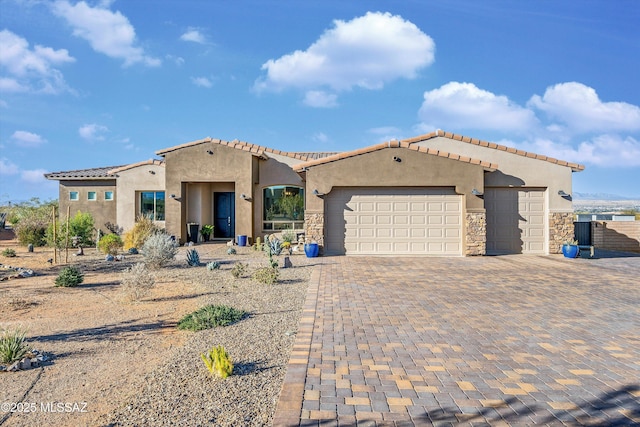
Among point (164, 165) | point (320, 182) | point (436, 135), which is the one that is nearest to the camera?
point (320, 182)

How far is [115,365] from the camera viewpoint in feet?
16.7

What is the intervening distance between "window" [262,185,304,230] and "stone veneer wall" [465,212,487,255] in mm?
7986

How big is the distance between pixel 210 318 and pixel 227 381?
7.83 ft

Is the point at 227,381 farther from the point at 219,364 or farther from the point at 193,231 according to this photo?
the point at 193,231

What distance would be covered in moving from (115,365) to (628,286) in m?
10.8

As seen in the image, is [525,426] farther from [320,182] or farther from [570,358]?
[320,182]

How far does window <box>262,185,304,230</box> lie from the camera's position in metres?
19.8

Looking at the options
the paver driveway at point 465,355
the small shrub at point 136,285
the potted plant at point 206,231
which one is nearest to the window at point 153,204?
the potted plant at point 206,231

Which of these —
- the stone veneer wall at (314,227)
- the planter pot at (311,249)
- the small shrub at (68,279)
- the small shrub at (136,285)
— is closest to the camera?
the small shrub at (136,285)

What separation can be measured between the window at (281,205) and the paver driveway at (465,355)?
10218 millimetres

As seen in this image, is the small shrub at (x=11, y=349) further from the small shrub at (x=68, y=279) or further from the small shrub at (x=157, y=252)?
the small shrub at (x=157, y=252)

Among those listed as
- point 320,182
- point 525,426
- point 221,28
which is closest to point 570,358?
point 525,426

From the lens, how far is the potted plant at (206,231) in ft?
66.7

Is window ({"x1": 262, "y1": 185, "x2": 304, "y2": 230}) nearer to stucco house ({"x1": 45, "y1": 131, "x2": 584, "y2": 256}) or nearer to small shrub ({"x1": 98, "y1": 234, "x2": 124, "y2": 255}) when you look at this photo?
stucco house ({"x1": 45, "y1": 131, "x2": 584, "y2": 256})
